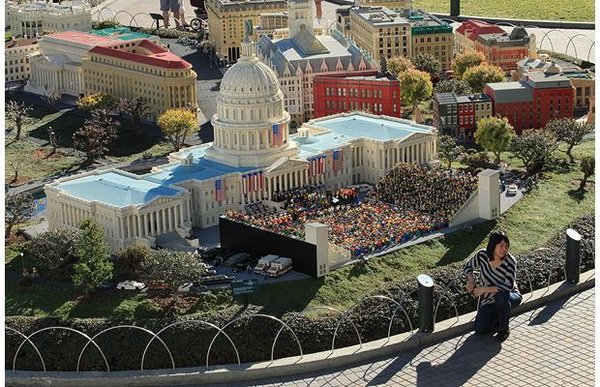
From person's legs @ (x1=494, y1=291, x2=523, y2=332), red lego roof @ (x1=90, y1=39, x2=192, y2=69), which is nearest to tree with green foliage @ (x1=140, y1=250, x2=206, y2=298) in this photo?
person's legs @ (x1=494, y1=291, x2=523, y2=332)

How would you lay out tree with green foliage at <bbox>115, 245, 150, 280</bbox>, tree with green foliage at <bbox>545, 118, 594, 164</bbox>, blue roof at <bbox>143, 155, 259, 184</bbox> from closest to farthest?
tree with green foliage at <bbox>115, 245, 150, 280</bbox> → blue roof at <bbox>143, 155, 259, 184</bbox> → tree with green foliage at <bbox>545, 118, 594, 164</bbox>

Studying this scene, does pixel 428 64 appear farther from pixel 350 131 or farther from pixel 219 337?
pixel 219 337

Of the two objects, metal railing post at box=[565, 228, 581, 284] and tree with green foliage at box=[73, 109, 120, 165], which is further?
tree with green foliage at box=[73, 109, 120, 165]


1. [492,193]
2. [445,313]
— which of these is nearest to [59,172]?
[492,193]

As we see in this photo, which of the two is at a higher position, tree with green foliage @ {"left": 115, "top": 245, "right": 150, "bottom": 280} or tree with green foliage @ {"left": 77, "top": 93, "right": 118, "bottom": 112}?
tree with green foliage @ {"left": 77, "top": 93, "right": 118, "bottom": 112}

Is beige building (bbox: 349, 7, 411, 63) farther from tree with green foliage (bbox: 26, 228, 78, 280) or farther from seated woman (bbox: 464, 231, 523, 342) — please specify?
seated woman (bbox: 464, 231, 523, 342)

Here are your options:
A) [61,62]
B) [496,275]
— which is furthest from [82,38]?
[496,275]

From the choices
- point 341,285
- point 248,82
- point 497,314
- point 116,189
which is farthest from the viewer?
point 248,82
